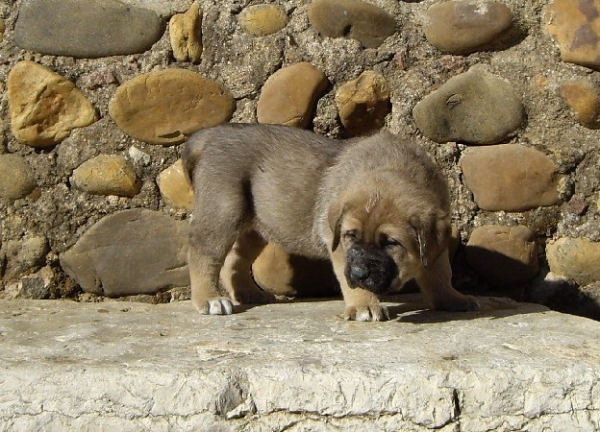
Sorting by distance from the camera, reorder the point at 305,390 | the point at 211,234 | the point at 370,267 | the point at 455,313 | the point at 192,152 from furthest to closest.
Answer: the point at 192,152, the point at 211,234, the point at 455,313, the point at 370,267, the point at 305,390

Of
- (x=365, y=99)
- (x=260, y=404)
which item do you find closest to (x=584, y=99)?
(x=365, y=99)

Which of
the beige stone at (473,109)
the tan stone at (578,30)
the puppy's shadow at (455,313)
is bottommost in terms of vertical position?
the puppy's shadow at (455,313)

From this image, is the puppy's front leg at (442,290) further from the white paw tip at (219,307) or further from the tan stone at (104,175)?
the tan stone at (104,175)

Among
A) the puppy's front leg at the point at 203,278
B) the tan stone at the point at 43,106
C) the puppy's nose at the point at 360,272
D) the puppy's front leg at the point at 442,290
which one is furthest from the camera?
the tan stone at the point at 43,106

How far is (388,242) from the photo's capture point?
11.3ft

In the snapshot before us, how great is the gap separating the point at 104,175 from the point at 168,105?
0.47 m

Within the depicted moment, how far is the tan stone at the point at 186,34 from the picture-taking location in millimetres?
4234

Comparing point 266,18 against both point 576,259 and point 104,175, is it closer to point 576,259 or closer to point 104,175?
point 104,175

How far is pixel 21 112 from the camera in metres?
4.19

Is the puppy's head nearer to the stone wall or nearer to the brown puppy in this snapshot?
the brown puppy

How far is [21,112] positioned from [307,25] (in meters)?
1.47

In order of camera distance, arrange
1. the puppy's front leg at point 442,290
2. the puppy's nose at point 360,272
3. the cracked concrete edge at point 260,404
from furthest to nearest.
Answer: the puppy's front leg at point 442,290
the puppy's nose at point 360,272
the cracked concrete edge at point 260,404

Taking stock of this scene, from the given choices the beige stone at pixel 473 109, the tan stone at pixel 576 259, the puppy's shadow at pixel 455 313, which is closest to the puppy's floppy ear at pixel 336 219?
the puppy's shadow at pixel 455 313

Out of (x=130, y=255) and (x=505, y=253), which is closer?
(x=505, y=253)
